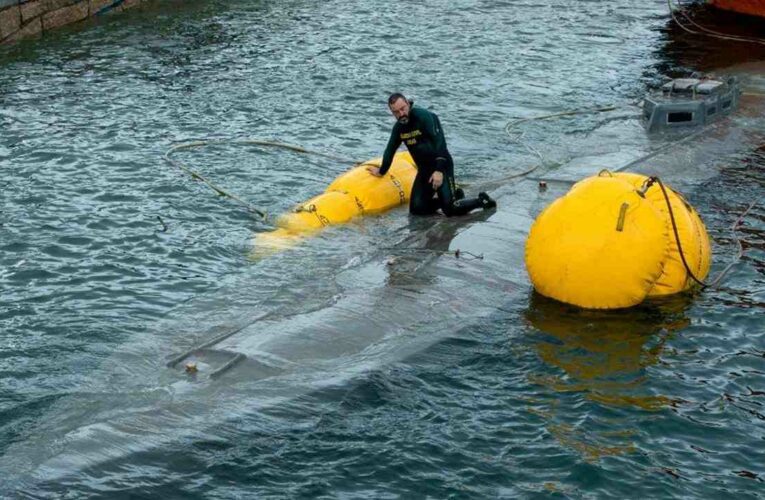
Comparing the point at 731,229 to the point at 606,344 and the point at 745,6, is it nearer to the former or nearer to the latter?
the point at 606,344

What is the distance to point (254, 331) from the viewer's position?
1263 cm

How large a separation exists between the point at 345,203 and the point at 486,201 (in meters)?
2.10

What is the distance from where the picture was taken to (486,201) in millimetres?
16844

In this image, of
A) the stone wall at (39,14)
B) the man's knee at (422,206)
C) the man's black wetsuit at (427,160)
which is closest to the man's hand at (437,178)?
the man's black wetsuit at (427,160)

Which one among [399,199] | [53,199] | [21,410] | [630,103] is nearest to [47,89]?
[53,199]

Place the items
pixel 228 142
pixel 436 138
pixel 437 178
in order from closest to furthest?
1. pixel 437 178
2. pixel 436 138
3. pixel 228 142

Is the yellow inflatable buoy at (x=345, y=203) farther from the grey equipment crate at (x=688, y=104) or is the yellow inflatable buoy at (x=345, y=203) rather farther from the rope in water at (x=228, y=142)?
the grey equipment crate at (x=688, y=104)

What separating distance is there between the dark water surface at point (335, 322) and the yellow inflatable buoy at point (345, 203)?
307mm

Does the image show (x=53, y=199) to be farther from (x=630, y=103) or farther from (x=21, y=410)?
(x=630, y=103)

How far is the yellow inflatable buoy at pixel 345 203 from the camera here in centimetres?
1605

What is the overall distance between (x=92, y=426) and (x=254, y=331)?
8.34 ft

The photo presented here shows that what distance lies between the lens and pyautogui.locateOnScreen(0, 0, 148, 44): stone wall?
28.1 meters

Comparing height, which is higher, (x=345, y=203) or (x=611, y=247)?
(x=611, y=247)

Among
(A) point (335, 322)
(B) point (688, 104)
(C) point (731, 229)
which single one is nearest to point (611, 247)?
(A) point (335, 322)
